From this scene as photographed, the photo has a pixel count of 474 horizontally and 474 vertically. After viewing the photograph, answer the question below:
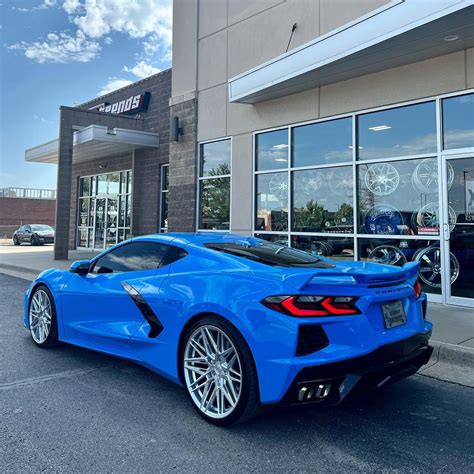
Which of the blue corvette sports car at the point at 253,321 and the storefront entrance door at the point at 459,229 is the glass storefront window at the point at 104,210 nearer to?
the storefront entrance door at the point at 459,229

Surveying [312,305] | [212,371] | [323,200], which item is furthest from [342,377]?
[323,200]

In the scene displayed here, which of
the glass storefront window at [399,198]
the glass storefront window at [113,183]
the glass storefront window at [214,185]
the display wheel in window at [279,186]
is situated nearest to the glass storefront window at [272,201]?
the display wheel in window at [279,186]

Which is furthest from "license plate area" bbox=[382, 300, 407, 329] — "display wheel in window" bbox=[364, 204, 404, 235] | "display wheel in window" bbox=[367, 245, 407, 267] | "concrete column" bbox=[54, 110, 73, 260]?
"concrete column" bbox=[54, 110, 73, 260]

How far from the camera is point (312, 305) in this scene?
9.84ft

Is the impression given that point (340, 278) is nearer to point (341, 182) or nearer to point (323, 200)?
point (341, 182)

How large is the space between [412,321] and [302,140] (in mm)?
6957

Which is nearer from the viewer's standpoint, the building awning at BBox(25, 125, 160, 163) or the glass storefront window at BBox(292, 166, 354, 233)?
the glass storefront window at BBox(292, 166, 354, 233)

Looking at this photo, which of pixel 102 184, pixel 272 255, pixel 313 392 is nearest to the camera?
pixel 313 392

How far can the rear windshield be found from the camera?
12.1 ft

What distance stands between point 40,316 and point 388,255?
598 centimetres

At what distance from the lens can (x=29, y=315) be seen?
18.0 ft

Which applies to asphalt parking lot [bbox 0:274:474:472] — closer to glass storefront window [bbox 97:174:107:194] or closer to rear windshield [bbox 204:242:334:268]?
rear windshield [bbox 204:242:334:268]

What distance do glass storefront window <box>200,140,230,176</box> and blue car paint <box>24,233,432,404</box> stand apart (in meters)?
7.32

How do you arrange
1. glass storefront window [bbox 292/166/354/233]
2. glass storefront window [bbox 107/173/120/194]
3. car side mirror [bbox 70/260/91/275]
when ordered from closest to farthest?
car side mirror [bbox 70/260/91/275] → glass storefront window [bbox 292/166/354/233] → glass storefront window [bbox 107/173/120/194]
